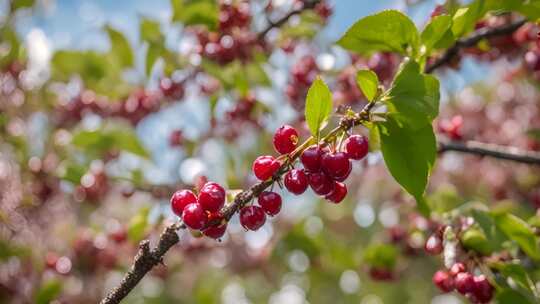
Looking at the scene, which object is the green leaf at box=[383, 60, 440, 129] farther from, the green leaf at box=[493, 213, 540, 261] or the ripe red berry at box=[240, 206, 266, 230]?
the green leaf at box=[493, 213, 540, 261]

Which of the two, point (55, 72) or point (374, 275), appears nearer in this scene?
point (374, 275)

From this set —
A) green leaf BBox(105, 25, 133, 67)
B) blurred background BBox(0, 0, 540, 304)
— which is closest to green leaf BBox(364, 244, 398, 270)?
blurred background BBox(0, 0, 540, 304)

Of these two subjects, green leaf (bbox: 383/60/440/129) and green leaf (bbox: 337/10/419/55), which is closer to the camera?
green leaf (bbox: 383/60/440/129)

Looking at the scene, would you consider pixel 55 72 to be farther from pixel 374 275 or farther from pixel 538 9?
pixel 538 9

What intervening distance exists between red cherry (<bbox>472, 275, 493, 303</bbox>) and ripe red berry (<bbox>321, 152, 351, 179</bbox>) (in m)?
0.89

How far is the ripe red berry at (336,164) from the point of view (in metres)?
1.71

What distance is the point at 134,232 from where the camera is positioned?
357 cm

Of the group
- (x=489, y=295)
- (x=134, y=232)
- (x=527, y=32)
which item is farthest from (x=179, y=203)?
(x=527, y=32)

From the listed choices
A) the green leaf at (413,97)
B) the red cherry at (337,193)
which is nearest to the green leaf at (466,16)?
the green leaf at (413,97)

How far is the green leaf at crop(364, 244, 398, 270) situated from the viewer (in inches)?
137

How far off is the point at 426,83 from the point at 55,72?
4.42 metres

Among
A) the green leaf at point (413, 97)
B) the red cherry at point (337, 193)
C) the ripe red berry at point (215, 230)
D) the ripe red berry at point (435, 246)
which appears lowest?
the ripe red berry at point (435, 246)

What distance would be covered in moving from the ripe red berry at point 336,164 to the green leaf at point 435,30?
67 centimetres

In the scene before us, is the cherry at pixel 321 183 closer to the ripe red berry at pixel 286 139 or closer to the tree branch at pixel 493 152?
the ripe red berry at pixel 286 139
